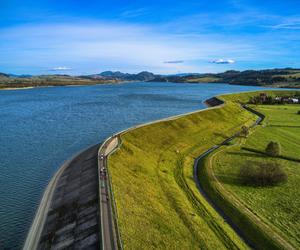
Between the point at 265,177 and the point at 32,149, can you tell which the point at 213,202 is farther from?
the point at 32,149

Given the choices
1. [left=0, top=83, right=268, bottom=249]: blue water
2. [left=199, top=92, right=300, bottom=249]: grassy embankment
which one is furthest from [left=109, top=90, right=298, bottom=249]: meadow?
[left=0, top=83, right=268, bottom=249]: blue water

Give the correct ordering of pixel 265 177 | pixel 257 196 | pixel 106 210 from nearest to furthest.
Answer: pixel 106 210 → pixel 257 196 → pixel 265 177

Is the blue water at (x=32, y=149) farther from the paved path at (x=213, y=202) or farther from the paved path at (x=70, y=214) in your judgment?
the paved path at (x=213, y=202)

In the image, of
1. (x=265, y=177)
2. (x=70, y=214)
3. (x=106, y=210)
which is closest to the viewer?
(x=106, y=210)

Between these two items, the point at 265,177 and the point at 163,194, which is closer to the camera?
the point at 163,194

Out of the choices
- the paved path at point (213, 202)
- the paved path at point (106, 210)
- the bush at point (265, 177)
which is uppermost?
the paved path at point (106, 210)

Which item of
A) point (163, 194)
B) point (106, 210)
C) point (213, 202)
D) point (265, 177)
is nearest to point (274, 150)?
point (265, 177)

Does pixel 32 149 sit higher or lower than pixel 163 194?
higher

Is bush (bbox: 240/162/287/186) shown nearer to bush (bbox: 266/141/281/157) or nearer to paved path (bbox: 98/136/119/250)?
bush (bbox: 266/141/281/157)

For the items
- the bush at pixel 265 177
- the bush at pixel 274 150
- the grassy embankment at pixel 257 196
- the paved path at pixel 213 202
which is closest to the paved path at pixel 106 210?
the paved path at pixel 213 202
